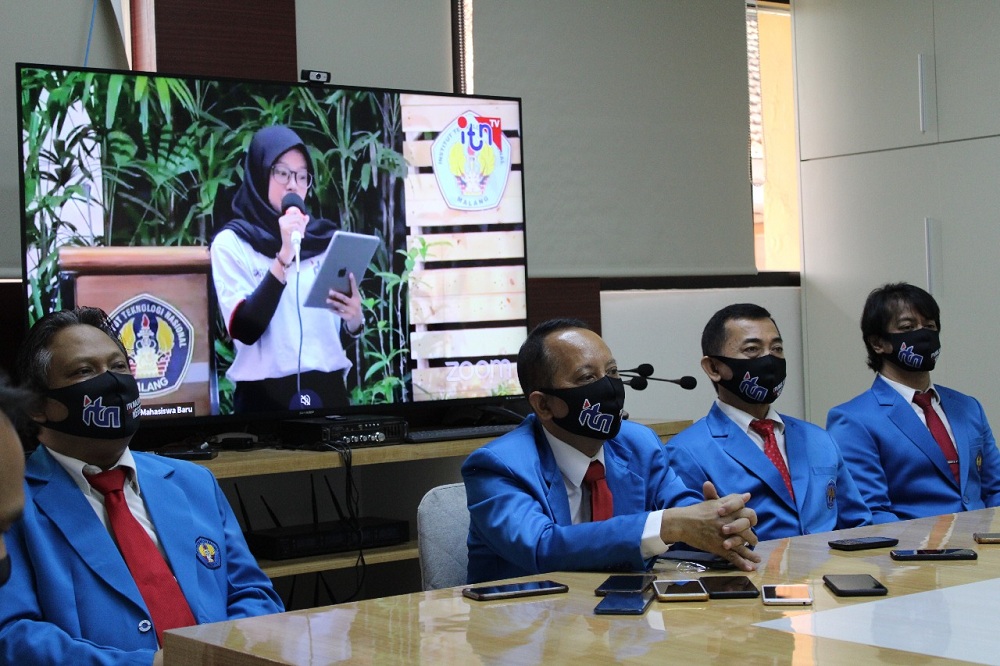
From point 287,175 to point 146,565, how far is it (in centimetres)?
189

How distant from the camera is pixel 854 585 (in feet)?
6.16

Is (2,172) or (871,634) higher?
(2,172)

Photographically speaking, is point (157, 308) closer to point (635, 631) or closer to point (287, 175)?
point (287, 175)

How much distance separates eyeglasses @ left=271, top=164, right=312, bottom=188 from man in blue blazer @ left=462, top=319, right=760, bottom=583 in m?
1.50

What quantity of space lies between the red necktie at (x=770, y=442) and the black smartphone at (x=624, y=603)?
125cm

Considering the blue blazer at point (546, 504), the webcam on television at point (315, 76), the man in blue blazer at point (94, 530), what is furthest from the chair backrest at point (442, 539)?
the webcam on television at point (315, 76)

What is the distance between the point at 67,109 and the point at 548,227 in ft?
6.49

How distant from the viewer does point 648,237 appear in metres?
5.21

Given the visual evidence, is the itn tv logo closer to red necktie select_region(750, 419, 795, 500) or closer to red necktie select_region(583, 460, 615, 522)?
red necktie select_region(750, 419, 795, 500)

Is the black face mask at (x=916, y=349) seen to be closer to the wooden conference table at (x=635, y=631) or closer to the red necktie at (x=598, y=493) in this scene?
the red necktie at (x=598, y=493)

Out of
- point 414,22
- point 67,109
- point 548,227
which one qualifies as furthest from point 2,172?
point 548,227

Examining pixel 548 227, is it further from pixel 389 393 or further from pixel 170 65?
pixel 170 65

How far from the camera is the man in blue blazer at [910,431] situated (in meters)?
3.53

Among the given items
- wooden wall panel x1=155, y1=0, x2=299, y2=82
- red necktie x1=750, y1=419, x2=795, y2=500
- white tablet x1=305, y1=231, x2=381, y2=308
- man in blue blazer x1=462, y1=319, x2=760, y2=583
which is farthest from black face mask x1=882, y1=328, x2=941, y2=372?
wooden wall panel x1=155, y1=0, x2=299, y2=82
